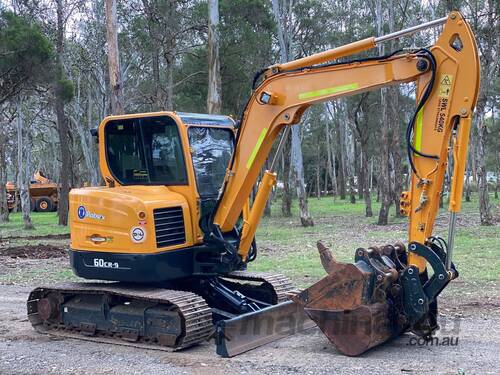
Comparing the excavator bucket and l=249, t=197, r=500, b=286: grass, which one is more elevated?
the excavator bucket

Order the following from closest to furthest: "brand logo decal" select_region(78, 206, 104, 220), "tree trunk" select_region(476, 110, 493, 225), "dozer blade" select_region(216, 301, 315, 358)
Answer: "dozer blade" select_region(216, 301, 315, 358)
"brand logo decal" select_region(78, 206, 104, 220)
"tree trunk" select_region(476, 110, 493, 225)

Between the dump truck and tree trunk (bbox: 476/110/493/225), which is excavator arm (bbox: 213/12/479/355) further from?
the dump truck

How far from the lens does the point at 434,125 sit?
22.2ft

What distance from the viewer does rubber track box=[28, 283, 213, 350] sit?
7293 millimetres

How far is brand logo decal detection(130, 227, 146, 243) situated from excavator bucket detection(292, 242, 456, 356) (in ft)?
6.59

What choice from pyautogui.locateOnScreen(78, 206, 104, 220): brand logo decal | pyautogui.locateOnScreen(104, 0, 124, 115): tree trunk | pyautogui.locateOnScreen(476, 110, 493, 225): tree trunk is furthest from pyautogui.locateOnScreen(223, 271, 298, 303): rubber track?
pyautogui.locateOnScreen(476, 110, 493, 225): tree trunk

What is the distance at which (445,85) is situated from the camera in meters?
6.70

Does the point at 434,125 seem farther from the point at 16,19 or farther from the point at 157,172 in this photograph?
the point at 16,19

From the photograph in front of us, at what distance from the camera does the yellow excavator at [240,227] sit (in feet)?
22.1

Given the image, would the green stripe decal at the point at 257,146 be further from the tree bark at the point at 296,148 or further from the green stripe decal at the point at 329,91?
the tree bark at the point at 296,148

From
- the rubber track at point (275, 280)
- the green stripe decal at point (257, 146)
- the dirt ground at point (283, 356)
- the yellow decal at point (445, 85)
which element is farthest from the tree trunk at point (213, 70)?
the yellow decal at point (445, 85)

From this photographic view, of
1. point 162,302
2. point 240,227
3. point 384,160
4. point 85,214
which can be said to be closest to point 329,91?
point 240,227

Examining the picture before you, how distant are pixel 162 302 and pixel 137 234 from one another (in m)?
0.84

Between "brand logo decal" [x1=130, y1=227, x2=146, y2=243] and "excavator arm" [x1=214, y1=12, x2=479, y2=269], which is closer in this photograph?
"excavator arm" [x1=214, y1=12, x2=479, y2=269]
